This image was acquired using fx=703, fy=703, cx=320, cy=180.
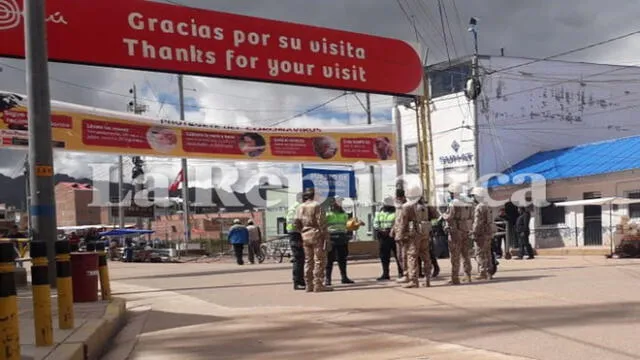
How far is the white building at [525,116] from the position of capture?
99.3 ft

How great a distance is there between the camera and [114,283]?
14.4m

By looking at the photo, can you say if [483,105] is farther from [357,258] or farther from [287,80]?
[287,80]

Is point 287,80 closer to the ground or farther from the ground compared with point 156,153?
farther from the ground

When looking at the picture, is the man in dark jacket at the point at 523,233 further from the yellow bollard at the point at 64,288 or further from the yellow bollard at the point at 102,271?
the yellow bollard at the point at 64,288

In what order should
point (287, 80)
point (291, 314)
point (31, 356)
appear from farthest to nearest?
point (287, 80)
point (291, 314)
point (31, 356)

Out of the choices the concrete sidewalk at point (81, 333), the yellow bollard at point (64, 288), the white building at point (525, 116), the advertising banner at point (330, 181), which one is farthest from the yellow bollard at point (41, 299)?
the white building at point (525, 116)

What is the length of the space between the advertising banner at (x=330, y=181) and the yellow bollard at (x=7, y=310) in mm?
17531

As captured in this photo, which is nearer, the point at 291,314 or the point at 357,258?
the point at 291,314

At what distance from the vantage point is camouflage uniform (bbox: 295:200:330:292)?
10.9m

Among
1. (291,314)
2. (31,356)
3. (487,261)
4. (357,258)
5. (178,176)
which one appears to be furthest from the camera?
(178,176)

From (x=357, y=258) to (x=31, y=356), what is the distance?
1665cm

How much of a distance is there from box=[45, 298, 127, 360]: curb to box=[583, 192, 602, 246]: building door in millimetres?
21401

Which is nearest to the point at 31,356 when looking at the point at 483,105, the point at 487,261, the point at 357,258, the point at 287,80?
the point at 487,261

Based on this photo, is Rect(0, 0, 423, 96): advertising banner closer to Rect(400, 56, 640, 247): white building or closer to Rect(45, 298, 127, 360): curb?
Rect(45, 298, 127, 360): curb
